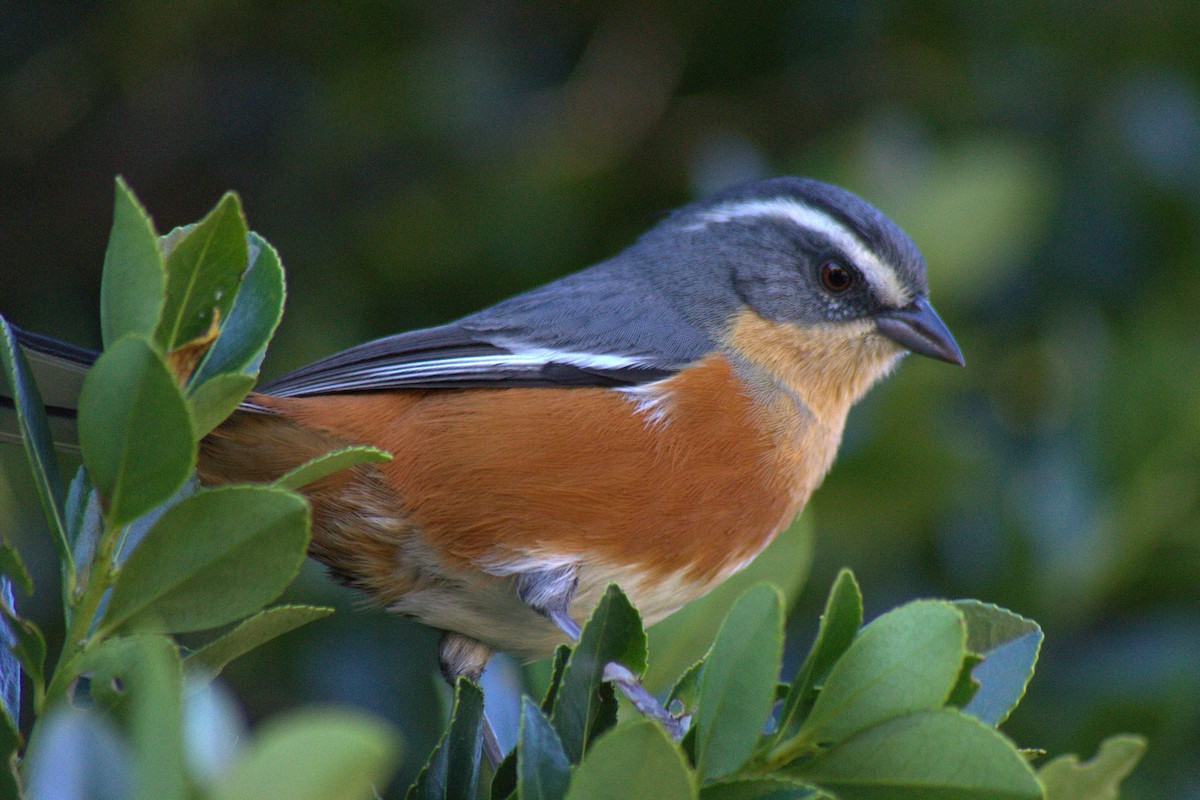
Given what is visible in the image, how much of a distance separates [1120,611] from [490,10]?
3.85 m

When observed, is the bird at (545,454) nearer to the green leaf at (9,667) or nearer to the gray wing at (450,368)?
the gray wing at (450,368)

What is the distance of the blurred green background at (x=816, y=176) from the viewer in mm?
4316

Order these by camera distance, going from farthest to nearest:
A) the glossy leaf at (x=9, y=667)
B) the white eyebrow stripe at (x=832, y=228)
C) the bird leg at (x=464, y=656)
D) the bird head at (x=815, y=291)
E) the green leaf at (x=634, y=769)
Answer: the white eyebrow stripe at (x=832, y=228) → the bird head at (x=815, y=291) → the bird leg at (x=464, y=656) → the glossy leaf at (x=9, y=667) → the green leaf at (x=634, y=769)

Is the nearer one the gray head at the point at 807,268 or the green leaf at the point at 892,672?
the green leaf at the point at 892,672

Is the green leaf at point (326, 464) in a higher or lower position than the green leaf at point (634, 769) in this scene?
higher

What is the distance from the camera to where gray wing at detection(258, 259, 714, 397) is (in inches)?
132

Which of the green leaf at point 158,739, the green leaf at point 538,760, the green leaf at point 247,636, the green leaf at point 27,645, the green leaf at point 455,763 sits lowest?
the green leaf at point 455,763

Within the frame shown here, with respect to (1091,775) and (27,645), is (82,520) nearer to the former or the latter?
(27,645)

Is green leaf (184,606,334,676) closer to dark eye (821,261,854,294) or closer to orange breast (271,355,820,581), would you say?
orange breast (271,355,820,581)

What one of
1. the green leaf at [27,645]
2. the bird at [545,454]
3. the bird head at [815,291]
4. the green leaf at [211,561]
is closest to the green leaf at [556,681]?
the green leaf at [211,561]

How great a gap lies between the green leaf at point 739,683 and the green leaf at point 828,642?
13 centimetres

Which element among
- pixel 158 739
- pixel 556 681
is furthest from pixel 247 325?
pixel 158 739

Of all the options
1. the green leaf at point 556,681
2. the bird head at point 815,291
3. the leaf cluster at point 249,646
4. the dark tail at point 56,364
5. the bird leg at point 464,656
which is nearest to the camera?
the leaf cluster at point 249,646

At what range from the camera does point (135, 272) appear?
178cm
